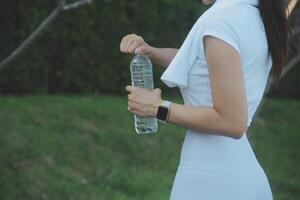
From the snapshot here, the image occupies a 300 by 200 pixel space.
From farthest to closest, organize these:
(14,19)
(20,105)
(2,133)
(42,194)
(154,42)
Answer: (154,42) < (14,19) < (20,105) < (2,133) < (42,194)

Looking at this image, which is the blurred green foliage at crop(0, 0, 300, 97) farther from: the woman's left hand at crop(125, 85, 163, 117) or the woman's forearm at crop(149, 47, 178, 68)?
the woman's left hand at crop(125, 85, 163, 117)

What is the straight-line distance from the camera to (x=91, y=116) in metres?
8.50

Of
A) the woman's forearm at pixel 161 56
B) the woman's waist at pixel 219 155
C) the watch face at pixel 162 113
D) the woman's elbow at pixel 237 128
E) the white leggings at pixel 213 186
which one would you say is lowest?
the white leggings at pixel 213 186

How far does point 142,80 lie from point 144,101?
0.16 meters

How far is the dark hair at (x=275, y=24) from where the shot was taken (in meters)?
2.50

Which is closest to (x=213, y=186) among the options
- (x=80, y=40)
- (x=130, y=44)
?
(x=130, y=44)

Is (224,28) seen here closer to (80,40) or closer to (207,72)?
(207,72)

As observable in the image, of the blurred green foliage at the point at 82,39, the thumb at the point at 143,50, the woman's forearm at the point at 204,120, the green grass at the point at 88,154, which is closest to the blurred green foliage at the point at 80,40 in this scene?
the blurred green foliage at the point at 82,39

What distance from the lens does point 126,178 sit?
7078 millimetres

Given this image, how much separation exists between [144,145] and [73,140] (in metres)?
0.98

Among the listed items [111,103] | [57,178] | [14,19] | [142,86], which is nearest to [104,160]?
[57,178]

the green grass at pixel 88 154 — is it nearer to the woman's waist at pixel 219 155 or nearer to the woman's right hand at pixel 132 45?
the woman's right hand at pixel 132 45

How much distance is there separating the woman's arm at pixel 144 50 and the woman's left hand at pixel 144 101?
27cm

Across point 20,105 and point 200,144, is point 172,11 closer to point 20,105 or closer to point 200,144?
point 20,105
